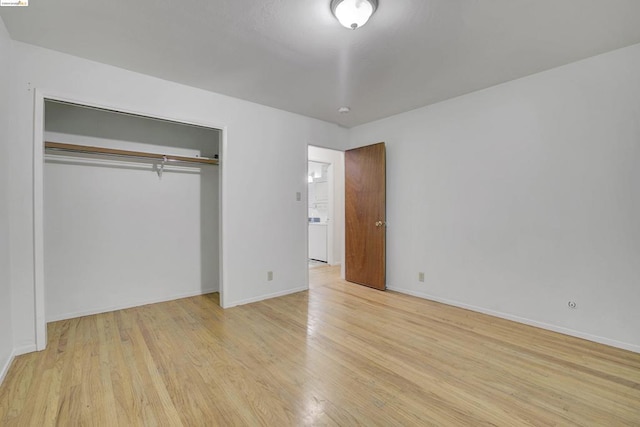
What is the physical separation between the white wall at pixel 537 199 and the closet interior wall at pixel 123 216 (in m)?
2.88

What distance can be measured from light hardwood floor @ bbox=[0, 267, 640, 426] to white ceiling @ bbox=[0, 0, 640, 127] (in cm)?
249

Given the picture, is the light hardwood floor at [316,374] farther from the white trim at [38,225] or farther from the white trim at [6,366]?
the white trim at [38,225]

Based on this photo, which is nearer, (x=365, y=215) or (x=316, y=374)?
(x=316, y=374)

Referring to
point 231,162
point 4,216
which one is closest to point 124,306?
point 4,216

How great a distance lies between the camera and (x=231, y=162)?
349cm

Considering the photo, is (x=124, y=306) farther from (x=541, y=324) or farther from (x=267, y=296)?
(x=541, y=324)

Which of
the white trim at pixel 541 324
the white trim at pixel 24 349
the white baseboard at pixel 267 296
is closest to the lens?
the white trim at pixel 24 349

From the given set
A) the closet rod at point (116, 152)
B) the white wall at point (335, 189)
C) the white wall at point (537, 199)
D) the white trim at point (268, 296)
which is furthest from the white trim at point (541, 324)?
the closet rod at point (116, 152)

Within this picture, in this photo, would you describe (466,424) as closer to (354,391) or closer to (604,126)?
(354,391)

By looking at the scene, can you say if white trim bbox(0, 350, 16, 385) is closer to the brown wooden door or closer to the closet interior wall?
the closet interior wall

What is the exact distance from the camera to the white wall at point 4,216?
2.05 m

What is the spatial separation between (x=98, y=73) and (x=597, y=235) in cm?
471

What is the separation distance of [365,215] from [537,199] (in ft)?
7.04

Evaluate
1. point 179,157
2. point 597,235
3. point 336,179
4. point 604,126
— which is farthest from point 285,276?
point 604,126
